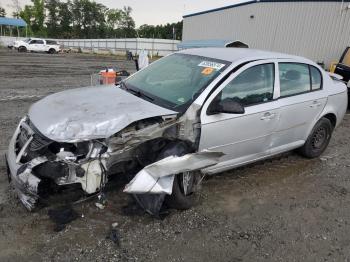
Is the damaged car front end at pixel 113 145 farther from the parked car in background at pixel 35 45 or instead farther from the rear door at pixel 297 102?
the parked car in background at pixel 35 45

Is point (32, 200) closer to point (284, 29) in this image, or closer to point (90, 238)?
point (90, 238)

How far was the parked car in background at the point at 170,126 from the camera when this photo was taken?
3234mm

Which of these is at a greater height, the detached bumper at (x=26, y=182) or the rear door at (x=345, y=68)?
the rear door at (x=345, y=68)

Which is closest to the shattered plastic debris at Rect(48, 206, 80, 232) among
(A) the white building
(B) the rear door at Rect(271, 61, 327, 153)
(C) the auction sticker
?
(C) the auction sticker

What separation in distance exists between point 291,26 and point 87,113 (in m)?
19.9

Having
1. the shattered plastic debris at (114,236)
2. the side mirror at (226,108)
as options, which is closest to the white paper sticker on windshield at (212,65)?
the side mirror at (226,108)

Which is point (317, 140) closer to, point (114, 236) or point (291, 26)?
point (114, 236)

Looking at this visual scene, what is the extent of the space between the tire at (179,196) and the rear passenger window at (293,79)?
1.84 meters

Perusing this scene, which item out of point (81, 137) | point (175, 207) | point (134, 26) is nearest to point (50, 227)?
point (81, 137)

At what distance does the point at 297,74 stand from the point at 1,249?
165 inches

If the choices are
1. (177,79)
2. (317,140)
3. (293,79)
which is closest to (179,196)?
(177,79)

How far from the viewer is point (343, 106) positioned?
227 inches

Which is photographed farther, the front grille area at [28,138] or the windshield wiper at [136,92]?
the windshield wiper at [136,92]

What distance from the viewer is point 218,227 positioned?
357cm
